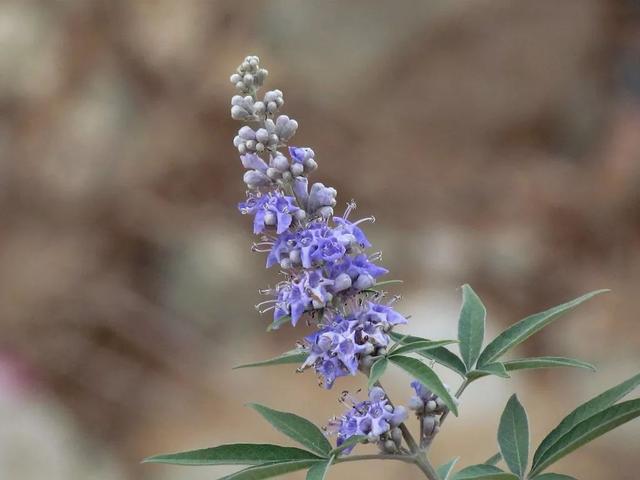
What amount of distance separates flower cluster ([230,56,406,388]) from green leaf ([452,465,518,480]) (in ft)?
0.93

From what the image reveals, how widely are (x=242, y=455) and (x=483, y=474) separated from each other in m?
0.50

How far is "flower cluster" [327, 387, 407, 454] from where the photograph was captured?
6.02ft

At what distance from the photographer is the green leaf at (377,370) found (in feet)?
5.39

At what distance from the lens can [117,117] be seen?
8.41 m

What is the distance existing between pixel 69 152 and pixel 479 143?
3.89 meters

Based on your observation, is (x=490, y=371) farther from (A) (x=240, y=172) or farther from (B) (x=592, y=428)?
(A) (x=240, y=172)

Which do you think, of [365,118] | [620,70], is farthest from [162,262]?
[620,70]

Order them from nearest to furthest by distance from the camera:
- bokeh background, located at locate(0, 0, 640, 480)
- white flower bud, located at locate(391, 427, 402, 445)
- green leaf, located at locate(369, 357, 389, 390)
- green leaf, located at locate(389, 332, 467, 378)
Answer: green leaf, located at locate(369, 357, 389, 390) → white flower bud, located at locate(391, 427, 402, 445) → green leaf, located at locate(389, 332, 467, 378) → bokeh background, located at locate(0, 0, 640, 480)

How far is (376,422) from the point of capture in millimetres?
1837

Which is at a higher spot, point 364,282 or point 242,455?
point 364,282

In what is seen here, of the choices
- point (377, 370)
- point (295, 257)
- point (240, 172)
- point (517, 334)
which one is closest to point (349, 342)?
point (377, 370)

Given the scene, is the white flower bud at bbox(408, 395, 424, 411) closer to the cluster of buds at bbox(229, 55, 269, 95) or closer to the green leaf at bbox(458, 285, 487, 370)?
the green leaf at bbox(458, 285, 487, 370)

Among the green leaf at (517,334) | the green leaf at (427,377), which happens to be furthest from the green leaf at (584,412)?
the green leaf at (427,377)

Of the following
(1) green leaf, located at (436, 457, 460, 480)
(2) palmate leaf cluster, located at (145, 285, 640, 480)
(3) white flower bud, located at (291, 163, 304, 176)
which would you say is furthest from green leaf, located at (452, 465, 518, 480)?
(3) white flower bud, located at (291, 163, 304, 176)
